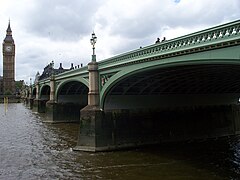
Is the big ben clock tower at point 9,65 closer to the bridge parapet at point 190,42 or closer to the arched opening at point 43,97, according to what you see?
the arched opening at point 43,97

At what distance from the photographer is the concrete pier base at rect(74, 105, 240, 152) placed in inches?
758

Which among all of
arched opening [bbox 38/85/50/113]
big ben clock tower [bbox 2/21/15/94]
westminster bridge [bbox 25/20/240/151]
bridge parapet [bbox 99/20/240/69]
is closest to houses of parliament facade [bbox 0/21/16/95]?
big ben clock tower [bbox 2/21/15/94]

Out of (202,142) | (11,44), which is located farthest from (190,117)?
(11,44)

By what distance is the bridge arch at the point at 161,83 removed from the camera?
16594mm

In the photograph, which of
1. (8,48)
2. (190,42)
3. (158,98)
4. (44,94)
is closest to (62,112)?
(158,98)

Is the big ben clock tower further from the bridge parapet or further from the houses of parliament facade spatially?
the bridge parapet

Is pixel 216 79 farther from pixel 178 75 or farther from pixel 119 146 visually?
pixel 119 146

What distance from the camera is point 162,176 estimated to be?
13930 mm

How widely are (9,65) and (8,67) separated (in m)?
1.16

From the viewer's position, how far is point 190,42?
1209 cm

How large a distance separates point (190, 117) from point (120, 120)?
20.6ft

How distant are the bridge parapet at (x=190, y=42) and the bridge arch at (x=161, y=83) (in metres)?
0.71

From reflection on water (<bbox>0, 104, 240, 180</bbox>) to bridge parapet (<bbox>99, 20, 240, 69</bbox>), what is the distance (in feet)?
18.8

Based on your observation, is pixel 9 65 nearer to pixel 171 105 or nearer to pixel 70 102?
pixel 70 102
